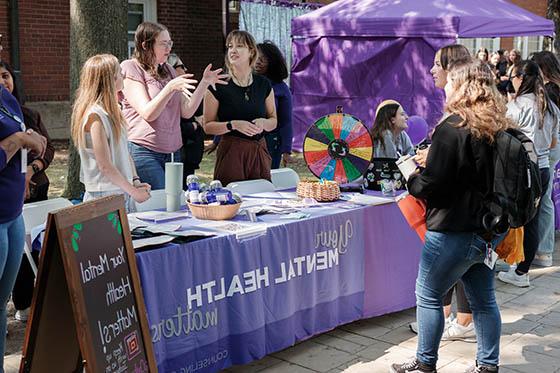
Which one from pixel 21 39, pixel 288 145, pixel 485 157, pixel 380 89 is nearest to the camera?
pixel 485 157

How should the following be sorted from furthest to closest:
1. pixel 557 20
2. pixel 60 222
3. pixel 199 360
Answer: pixel 557 20 < pixel 199 360 < pixel 60 222

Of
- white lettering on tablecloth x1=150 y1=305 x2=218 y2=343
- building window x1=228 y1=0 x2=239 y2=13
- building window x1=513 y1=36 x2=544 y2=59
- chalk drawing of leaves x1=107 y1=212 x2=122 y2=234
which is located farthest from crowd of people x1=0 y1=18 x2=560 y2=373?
building window x1=513 y1=36 x2=544 y2=59

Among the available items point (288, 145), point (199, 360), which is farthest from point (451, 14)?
point (199, 360)

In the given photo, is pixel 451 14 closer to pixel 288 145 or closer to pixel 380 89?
pixel 380 89

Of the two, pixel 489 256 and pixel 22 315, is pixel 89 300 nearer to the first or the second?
pixel 489 256

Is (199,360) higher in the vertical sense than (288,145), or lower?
lower

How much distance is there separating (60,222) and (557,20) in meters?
13.5

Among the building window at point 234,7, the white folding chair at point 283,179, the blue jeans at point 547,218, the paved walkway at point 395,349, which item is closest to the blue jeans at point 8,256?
the paved walkway at point 395,349

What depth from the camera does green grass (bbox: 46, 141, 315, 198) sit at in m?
8.89

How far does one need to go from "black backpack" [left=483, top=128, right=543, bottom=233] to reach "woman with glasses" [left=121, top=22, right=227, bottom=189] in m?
1.90

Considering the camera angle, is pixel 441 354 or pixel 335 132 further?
pixel 335 132

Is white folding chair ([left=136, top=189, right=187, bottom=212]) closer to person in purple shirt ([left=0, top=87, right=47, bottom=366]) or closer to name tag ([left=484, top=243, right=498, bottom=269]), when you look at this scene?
person in purple shirt ([left=0, top=87, right=47, bottom=366])

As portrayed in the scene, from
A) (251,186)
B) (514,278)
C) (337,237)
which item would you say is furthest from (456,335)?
(251,186)

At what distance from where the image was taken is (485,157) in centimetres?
314
